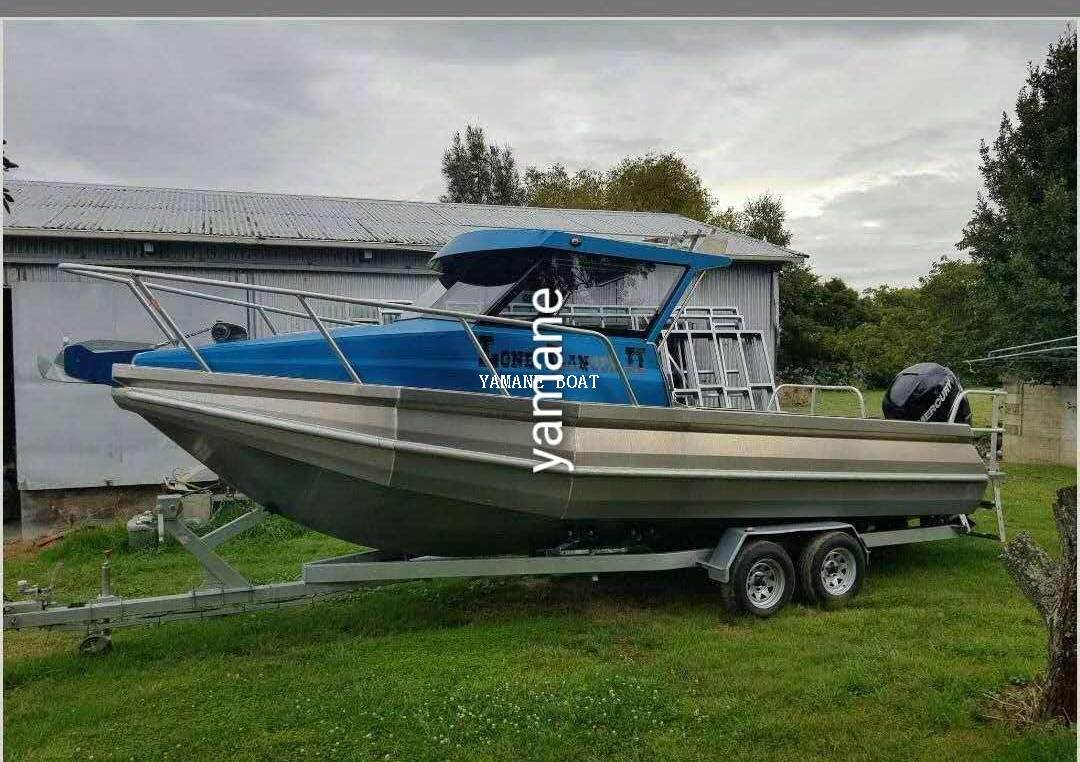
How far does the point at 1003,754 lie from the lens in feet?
10.7

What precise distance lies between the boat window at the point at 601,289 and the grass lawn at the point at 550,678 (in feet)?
7.02

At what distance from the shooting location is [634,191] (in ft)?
71.9

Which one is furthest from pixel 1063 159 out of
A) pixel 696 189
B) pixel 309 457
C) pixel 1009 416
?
pixel 309 457

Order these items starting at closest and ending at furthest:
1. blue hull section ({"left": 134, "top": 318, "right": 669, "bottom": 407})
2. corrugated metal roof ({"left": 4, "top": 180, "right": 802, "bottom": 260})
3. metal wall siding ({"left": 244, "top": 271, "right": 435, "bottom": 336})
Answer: blue hull section ({"left": 134, "top": 318, "right": 669, "bottom": 407}), corrugated metal roof ({"left": 4, "top": 180, "right": 802, "bottom": 260}), metal wall siding ({"left": 244, "top": 271, "right": 435, "bottom": 336})

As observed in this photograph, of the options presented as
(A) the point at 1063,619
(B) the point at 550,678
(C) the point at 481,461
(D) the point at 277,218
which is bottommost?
(B) the point at 550,678

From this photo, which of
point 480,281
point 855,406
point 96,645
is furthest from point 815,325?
point 96,645

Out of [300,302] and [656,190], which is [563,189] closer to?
[656,190]

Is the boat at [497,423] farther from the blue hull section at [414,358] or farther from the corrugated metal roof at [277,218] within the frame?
the corrugated metal roof at [277,218]

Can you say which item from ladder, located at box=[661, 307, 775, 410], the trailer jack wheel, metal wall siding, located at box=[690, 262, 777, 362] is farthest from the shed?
the trailer jack wheel

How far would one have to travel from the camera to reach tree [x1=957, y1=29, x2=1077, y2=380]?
11547 mm

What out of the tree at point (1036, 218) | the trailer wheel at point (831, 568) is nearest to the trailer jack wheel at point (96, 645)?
the trailer wheel at point (831, 568)

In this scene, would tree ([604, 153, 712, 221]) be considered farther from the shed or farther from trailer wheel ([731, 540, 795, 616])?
trailer wheel ([731, 540, 795, 616])

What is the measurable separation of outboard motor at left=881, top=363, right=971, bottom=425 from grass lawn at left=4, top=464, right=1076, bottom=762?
53.7 inches

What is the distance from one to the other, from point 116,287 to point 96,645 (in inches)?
217
